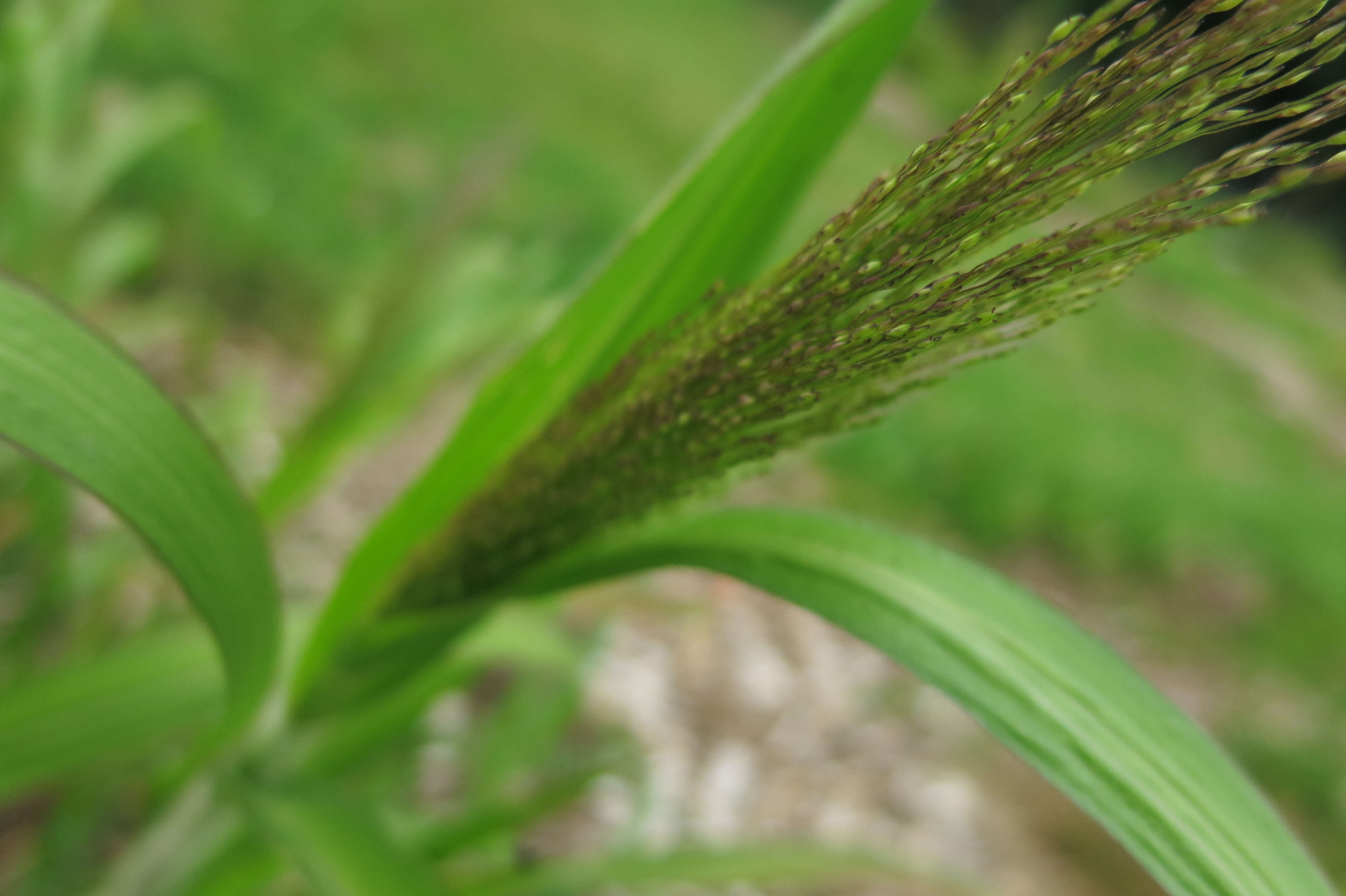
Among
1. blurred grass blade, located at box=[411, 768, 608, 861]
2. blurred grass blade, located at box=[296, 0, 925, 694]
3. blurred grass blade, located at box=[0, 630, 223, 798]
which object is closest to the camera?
blurred grass blade, located at box=[296, 0, 925, 694]

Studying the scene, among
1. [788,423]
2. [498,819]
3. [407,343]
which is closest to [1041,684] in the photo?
[788,423]

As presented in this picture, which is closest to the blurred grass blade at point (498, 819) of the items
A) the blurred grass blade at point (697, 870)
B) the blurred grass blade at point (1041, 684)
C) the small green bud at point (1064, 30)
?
the blurred grass blade at point (697, 870)

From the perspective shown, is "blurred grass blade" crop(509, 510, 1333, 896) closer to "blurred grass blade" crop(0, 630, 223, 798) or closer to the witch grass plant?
the witch grass plant

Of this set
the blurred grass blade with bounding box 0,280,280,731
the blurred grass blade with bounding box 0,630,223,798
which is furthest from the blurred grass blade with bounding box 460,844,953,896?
the blurred grass blade with bounding box 0,280,280,731

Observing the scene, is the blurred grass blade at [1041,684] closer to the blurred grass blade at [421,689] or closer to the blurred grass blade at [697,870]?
the blurred grass blade at [421,689]

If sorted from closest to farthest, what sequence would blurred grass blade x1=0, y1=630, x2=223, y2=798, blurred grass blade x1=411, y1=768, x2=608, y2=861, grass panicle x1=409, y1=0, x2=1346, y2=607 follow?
grass panicle x1=409, y1=0, x2=1346, y2=607
blurred grass blade x1=0, y1=630, x2=223, y2=798
blurred grass blade x1=411, y1=768, x2=608, y2=861

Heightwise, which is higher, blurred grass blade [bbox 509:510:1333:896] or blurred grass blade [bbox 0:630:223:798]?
blurred grass blade [bbox 509:510:1333:896]

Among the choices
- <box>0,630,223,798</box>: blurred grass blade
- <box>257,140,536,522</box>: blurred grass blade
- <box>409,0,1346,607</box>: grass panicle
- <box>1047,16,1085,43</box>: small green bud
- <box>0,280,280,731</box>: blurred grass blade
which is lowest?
<box>0,630,223,798</box>: blurred grass blade
